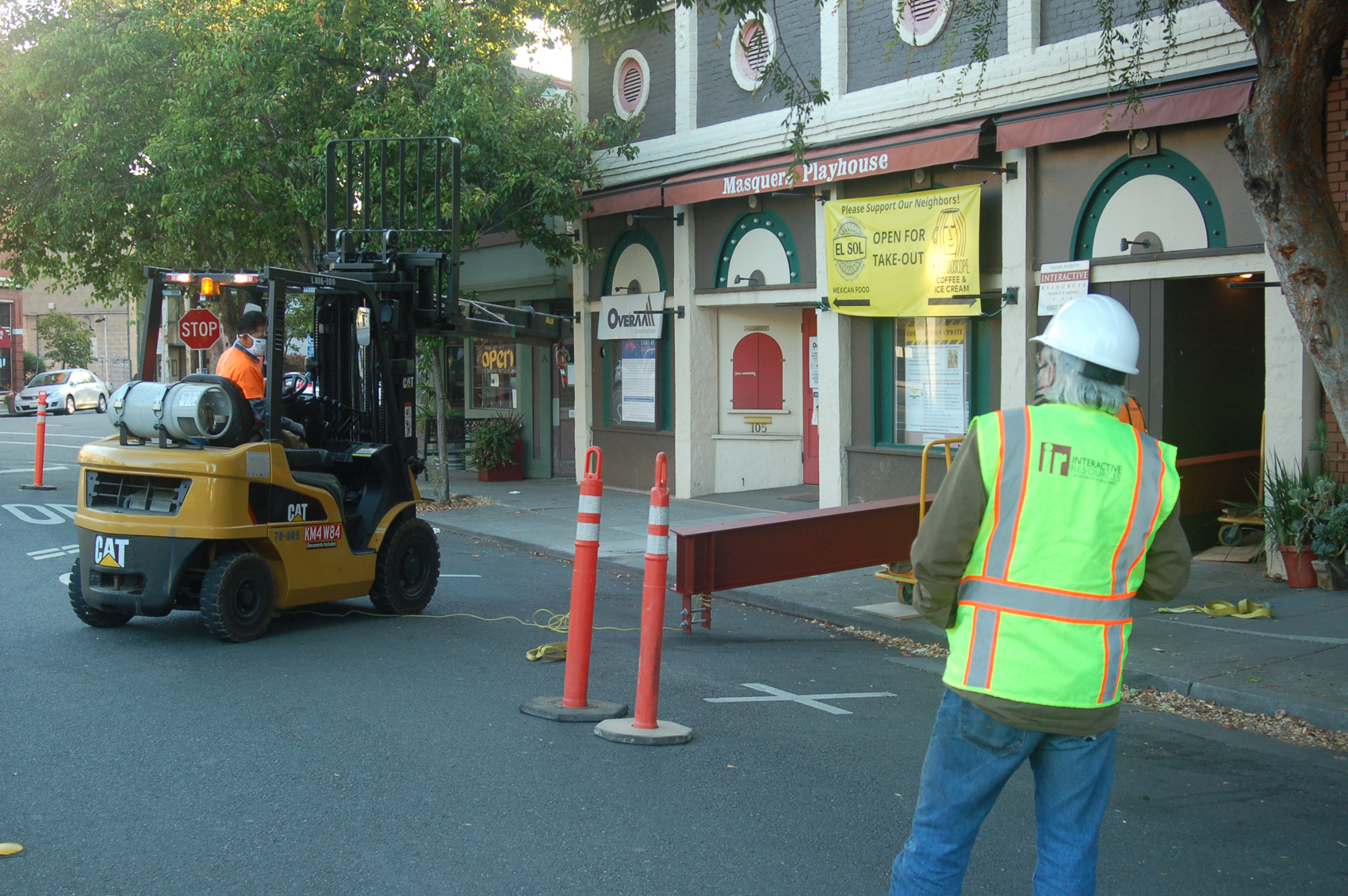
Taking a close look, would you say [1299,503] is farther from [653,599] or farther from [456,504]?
[456,504]

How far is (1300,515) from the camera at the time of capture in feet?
30.3

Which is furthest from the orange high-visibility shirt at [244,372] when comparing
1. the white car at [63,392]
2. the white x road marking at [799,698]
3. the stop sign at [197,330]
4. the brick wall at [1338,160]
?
the white car at [63,392]

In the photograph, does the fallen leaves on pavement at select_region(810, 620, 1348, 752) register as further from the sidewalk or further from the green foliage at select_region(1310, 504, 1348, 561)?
the green foliage at select_region(1310, 504, 1348, 561)

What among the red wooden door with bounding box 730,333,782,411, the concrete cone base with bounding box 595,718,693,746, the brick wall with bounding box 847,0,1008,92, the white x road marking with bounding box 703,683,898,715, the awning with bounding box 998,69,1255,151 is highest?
the brick wall with bounding box 847,0,1008,92

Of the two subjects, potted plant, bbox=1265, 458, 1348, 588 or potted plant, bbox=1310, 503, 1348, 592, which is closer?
potted plant, bbox=1310, 503, 1348, 592

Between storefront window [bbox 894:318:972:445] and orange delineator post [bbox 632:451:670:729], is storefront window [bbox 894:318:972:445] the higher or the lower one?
the higher one

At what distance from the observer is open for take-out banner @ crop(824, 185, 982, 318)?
474 inches

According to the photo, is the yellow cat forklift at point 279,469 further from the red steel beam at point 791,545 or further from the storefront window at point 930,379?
the storefront window at point 930,379

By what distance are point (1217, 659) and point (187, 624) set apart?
6.66 meters

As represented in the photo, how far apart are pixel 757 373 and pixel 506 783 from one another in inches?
454

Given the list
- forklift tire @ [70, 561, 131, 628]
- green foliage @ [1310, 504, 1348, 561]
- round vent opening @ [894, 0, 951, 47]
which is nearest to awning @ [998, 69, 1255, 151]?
round vent opening @ [894, 0, 951, 47]

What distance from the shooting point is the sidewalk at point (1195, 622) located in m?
6.54

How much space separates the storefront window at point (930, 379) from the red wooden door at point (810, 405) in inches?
79.7

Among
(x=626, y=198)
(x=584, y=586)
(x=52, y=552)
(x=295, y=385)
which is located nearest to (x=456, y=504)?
(x=626, y=198)
